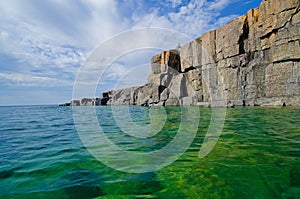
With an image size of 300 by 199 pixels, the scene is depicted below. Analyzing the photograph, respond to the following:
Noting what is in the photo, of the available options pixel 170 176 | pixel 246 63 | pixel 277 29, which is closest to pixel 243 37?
pixel 246 63

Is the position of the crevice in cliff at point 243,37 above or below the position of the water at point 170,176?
above

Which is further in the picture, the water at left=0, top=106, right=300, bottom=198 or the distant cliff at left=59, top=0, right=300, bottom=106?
the distant cliff at left=59, top=0, right=300, bottom=106

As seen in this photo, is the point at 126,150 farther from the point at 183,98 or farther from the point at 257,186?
the point at 183,98

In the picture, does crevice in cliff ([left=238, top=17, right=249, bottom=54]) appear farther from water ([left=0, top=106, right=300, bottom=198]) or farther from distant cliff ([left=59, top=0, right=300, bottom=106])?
water ([left=0, top=106, right=300, bottom=198])

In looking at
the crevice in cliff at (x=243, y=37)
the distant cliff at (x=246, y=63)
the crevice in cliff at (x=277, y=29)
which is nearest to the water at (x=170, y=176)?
the distant cliff at (x=246, y=63)

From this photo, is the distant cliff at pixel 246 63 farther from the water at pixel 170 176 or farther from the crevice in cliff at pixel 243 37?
the water at pixel 170 176

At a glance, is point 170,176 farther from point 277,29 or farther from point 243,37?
point 243,37

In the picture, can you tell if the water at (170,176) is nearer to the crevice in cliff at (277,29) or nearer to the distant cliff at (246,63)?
the distant cliff at (246,63)

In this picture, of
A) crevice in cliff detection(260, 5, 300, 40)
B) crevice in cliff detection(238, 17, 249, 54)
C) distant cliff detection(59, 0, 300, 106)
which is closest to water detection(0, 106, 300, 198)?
distant cliff detection(59, 0, 300, 106)

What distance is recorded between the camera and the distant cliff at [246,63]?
54.4ft

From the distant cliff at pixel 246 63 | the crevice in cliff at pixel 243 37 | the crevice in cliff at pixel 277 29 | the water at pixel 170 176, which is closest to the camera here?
the water at pixel 170 176

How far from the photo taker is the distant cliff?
653 inches

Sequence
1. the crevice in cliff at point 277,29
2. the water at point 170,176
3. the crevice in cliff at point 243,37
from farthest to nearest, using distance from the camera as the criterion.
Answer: the crevice in cliff at point 243,37, the crevice in cliff at point 277,29, the water at point 170,176

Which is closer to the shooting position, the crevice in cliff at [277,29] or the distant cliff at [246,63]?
the crevice in cliff at [277,29]
